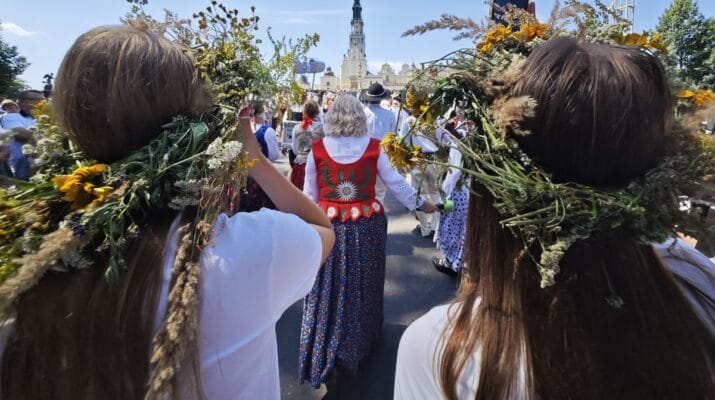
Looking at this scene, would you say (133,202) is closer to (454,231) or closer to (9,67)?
(454,231)

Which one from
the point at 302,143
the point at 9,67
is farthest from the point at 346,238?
the point at 9,67

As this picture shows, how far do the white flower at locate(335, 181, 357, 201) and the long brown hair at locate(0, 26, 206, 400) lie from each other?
79.4 inches

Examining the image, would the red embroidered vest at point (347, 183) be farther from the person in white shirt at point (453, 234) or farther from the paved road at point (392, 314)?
the person in white shirt at point (453, 234)

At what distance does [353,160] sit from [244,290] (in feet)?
6.73

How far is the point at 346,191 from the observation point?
9.57 feet

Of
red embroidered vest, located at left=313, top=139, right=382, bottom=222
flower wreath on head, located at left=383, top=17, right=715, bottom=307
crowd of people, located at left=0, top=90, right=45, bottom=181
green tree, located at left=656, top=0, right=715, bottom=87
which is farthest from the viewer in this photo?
green tree, located at left=656, top=0, right=715, bottom=87

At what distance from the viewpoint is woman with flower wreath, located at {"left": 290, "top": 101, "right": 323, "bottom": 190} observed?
511 cm

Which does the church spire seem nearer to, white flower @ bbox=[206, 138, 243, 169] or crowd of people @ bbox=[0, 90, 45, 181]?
crowd of people @ bbox=[0, 90, 45, 181]

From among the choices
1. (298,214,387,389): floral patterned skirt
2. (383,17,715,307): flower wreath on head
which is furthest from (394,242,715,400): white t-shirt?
(298,214,387,389): floral patterned skirt

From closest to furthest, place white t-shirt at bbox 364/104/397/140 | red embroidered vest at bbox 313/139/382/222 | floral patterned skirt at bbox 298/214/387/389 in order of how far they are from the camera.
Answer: floral patterned skirt at bbox 298/214/387/389
red embroidered vest at bbox 313/139/382/222
white t-shirt at bbox 364/104/397/140

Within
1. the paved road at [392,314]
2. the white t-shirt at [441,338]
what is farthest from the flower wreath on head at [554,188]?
the paved road at [392,314]

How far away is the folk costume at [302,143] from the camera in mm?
5109

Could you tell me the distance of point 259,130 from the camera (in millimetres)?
5602

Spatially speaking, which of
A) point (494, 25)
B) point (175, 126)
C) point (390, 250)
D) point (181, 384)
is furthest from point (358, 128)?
point (390, 250)
